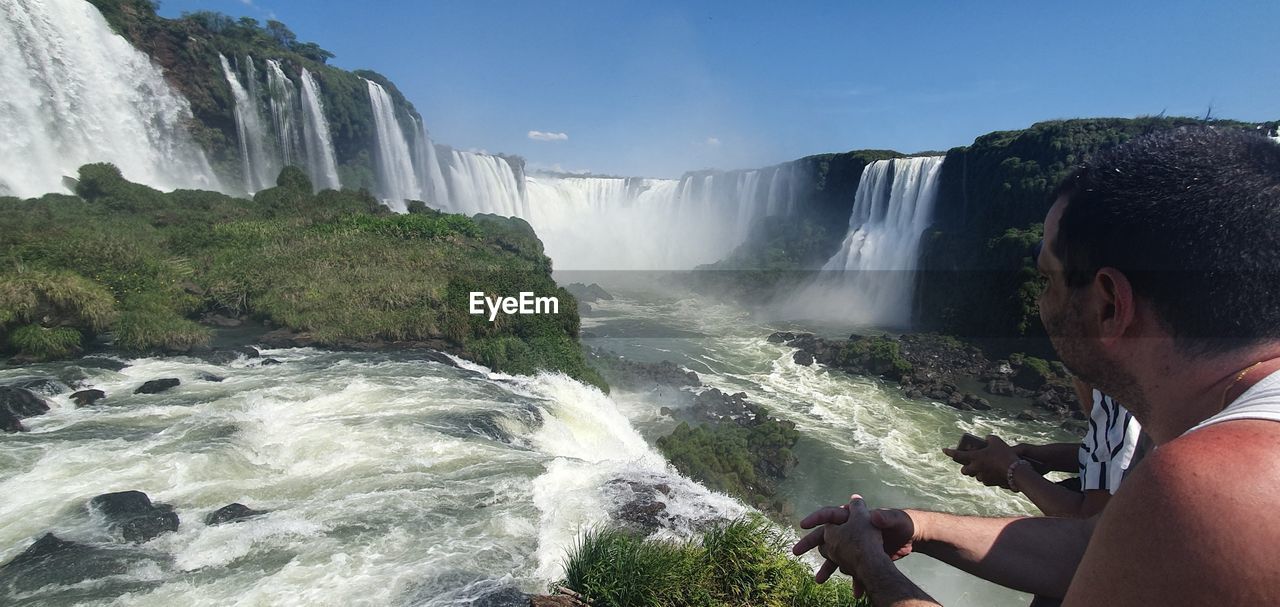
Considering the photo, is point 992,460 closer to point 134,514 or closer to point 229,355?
point 134,514

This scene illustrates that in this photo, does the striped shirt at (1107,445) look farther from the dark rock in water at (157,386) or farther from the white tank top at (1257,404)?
the dark rock in water at (157,386)

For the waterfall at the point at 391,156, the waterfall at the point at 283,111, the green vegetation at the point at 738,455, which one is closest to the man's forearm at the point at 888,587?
the green vegetation at the point at 738,455

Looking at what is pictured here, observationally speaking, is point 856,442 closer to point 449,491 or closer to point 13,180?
point 449,491

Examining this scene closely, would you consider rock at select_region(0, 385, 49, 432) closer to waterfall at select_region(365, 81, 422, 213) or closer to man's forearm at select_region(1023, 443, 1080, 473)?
man's forearm at select_region(1023, 443, 1080, 473)

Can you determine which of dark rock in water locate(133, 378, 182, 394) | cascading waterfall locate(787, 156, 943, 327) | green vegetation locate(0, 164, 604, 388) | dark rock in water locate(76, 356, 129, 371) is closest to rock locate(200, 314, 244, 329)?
green vegetation locate(0, 164, 604, 388)

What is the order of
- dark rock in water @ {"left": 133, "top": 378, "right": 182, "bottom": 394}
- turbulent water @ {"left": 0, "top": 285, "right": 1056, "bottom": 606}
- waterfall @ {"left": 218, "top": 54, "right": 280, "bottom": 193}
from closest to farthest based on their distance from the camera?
1. turbulent water @ {"left": 0, "top": 285, "right": 1056, "bottom": 606}
2. dark rock in water @ {"left": 133, "top": 378, "right": 182, "bottom": 394}
3. waterfall @ {"left": 218, "top": 54, "right": 280, "bottom": 193}

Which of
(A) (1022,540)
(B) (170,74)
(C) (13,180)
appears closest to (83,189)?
(C) (13,180)

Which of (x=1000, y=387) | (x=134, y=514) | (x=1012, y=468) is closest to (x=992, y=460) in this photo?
(x=1012, y=468)
